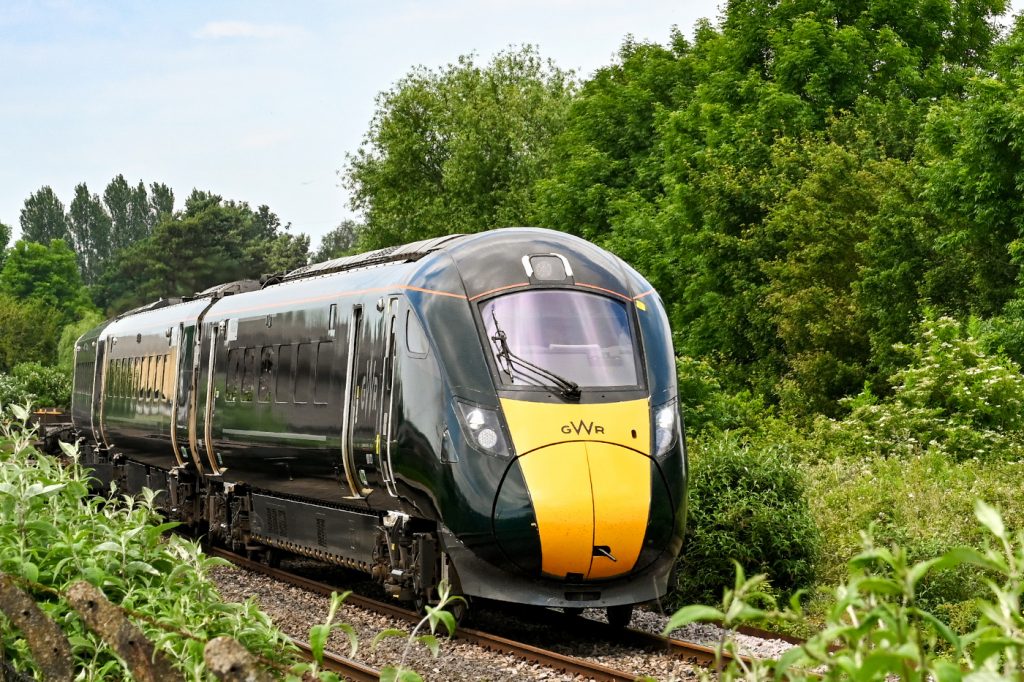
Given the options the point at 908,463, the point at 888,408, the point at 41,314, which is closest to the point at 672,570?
the point at 908,463

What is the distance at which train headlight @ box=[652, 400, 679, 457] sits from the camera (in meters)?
10.9

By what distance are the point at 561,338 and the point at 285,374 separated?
412cm

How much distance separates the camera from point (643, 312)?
11766mm

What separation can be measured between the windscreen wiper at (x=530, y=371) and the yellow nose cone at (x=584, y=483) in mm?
161

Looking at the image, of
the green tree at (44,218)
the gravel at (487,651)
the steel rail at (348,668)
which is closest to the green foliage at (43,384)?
the gravel at (487,651)

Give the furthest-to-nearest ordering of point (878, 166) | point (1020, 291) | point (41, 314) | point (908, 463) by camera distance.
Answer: point (41, 314)
point (878, 166)
point (1020, 291)
point (908, 463)

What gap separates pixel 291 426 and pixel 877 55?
2361 centimetres

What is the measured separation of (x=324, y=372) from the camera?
1316 cm

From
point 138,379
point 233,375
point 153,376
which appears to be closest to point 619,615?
point 233,375

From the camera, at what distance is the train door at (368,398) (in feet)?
38.3

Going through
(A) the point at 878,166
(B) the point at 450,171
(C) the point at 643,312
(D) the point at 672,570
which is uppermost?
(B) the point at 450,171

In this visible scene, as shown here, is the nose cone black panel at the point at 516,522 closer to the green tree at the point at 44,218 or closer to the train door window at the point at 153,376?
the train door window at the point at 153,376

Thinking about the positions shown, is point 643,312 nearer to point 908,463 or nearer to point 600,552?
point 600,552

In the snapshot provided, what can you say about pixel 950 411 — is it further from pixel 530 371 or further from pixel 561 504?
pixel 561 504
